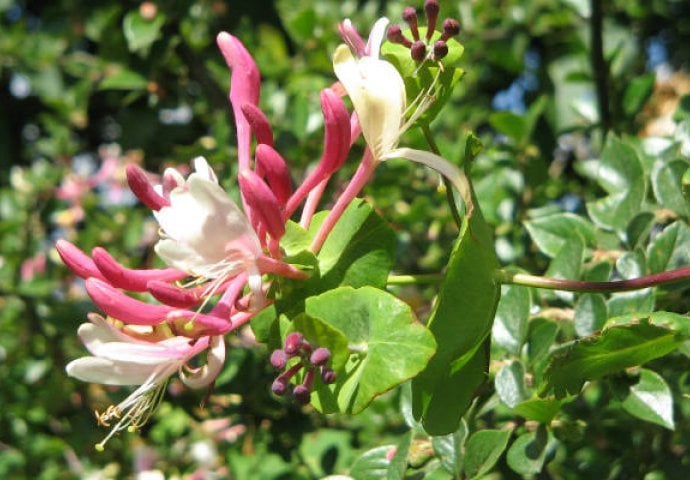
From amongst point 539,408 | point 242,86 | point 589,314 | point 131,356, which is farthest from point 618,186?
point 131,356

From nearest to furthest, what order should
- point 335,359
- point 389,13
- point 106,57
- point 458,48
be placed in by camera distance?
point 335,359
point 458,48
point 106,57
point 389,13

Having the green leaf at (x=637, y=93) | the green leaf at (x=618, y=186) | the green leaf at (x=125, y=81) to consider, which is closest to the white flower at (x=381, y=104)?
the green leaf at (x=618, y=186)

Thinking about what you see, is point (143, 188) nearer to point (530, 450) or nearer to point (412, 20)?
point (412, 20)

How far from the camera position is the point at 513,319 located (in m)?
0.77

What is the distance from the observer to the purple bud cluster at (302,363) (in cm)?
56

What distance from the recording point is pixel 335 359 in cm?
57

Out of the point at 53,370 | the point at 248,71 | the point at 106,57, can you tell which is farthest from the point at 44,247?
the point at 248,71

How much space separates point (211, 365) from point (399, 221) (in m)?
0.68

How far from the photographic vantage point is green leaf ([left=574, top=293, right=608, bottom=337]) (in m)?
0.75

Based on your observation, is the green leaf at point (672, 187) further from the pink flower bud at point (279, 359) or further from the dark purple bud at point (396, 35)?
the pink flower bud at point (279, 359)

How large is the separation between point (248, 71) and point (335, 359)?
0.79ft

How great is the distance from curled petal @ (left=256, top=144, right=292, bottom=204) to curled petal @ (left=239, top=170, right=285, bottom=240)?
0.07 feet

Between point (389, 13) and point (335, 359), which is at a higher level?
point (335, 359)

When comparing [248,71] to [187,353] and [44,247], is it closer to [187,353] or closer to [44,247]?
[187,353]
